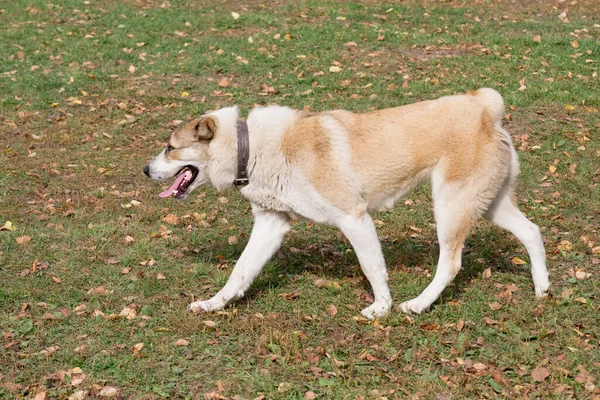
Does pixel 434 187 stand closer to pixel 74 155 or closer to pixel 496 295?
pixel 496 295

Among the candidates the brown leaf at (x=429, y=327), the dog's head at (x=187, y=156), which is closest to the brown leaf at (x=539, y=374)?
the brown leaf at (x=429, y=327)

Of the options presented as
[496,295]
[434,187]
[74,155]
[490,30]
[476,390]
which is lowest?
[490,30]

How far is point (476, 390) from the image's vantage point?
5.03 m

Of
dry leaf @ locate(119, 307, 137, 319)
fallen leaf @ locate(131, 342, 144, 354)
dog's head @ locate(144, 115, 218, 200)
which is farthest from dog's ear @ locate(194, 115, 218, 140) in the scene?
fallen leaf @ locate(131, 342, 144, 354)

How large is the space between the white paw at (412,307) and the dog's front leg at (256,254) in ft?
3.72

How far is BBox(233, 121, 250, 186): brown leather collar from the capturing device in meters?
6.01

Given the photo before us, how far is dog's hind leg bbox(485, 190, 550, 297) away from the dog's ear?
2338mm

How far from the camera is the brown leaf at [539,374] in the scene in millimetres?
5105

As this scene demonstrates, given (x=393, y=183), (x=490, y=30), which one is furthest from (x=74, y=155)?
(x=490, y=30)

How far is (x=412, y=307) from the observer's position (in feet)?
19.7

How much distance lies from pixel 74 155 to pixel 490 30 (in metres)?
8.42

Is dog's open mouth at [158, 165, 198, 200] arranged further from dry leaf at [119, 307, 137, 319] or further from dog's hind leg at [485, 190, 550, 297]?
dog's hind leg at [485, 190, 550, 297]

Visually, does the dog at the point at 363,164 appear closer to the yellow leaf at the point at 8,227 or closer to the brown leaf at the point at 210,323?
the brown leaf at the point at 210,323

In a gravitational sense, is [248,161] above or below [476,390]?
above
